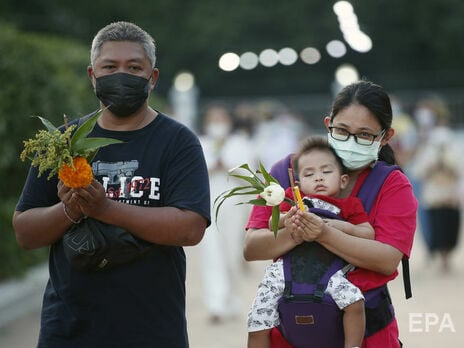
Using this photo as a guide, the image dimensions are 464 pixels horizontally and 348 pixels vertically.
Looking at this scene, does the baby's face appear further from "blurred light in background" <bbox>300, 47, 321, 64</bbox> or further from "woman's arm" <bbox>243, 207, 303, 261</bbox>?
"blurred light in background" <bbox>300, 47, 321, 64</bbox>

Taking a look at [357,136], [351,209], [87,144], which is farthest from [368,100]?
[87,144]

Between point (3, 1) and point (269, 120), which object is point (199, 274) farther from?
point (3, 1)

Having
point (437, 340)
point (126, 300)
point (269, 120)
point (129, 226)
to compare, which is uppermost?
point (269, 120)

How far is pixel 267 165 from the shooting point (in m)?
17.7

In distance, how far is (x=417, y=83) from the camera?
145ft

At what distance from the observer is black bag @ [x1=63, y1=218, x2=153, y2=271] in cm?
392

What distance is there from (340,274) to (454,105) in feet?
Result: 105

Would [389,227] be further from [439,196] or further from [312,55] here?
[439,196]

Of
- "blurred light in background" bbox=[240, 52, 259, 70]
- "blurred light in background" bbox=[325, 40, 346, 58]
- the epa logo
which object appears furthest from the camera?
"blurred light in background" bbox=[240, 52, 259, 70]

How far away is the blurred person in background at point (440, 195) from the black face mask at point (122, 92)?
1012 cm

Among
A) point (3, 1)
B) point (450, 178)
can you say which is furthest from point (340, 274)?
point (3, 1)

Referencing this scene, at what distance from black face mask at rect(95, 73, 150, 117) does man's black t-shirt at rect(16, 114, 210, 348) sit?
10 centimetres

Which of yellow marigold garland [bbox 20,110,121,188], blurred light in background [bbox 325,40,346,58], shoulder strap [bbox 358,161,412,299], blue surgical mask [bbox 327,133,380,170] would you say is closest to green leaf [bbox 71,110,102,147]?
yellow marigold garland [bbox 20,110,121,188]

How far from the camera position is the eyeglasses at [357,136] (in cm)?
413
